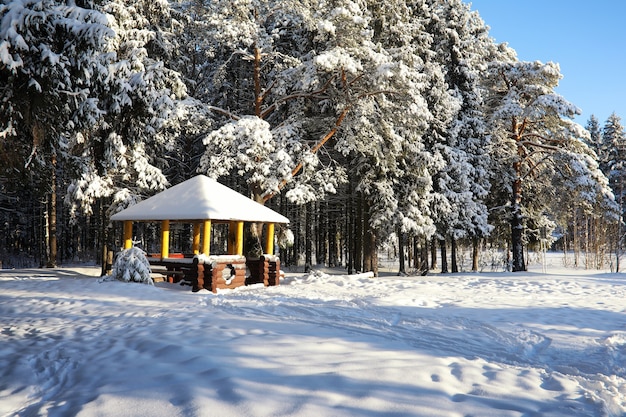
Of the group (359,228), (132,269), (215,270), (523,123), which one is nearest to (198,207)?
(215,270)

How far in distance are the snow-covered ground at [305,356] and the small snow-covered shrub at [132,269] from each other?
174 centimetres

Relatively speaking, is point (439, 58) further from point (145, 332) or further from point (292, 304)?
point (145, 332)

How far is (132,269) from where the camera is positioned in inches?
490

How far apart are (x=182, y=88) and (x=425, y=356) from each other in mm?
14959

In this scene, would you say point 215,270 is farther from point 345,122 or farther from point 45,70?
point 345,122

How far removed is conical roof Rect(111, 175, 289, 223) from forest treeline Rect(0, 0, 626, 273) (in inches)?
80.5

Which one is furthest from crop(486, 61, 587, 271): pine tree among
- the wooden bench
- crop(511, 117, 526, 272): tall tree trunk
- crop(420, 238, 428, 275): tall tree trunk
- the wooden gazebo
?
the wooden bench

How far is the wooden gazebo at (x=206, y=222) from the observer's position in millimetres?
12539

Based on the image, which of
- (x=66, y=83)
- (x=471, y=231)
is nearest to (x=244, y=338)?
(x=66, y=83)

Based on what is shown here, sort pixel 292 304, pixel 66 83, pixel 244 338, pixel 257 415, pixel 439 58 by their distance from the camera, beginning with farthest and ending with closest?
pixel 439 58 → pixel 292 304 → pixel 66 83 → pixel 244 338 → pixel 257 415

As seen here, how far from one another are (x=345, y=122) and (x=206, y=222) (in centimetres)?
784

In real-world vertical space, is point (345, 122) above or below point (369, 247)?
above

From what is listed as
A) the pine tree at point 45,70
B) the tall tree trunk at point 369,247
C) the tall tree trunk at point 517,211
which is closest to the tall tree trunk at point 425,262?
the tall tree trunk at point 369,247

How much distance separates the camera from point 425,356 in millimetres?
5379
